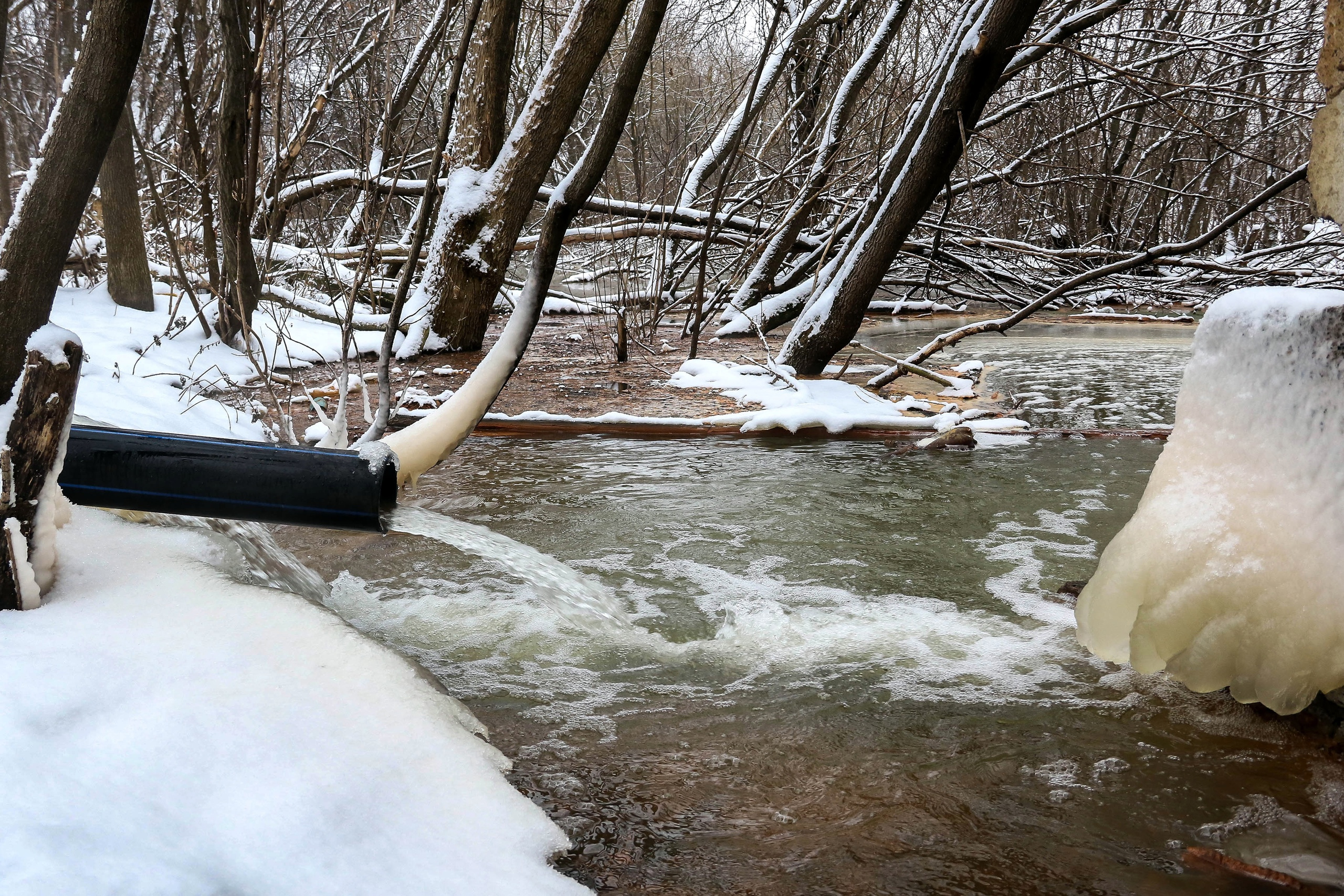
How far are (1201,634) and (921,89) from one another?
6242 mm

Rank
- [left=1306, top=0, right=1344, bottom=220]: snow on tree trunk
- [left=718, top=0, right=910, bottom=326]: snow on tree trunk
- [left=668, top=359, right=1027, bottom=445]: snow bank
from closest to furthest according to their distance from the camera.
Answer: [left=1306, top=0, right=1344, bottom=220]: snow on tree trunk → [left=668, top=359, right=1027, bottom=445]: snow bank → [left=718, top=0, right=910, bottom=326]: snow on tree trunk

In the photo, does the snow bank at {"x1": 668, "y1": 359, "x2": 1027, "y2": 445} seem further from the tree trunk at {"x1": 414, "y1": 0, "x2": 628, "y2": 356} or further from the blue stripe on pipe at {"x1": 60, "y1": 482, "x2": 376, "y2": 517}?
the blue stripe on pipe at {"x1": 60, "y1": 482, "x2": 376, "y2": 517}

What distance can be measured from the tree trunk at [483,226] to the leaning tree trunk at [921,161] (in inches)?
97.8

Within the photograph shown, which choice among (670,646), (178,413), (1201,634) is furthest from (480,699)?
(178,413)

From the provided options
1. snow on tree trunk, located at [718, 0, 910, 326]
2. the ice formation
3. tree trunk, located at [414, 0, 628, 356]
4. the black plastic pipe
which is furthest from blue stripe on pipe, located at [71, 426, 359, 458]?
snow on tree trunk, located at [718, 0, 910, 326]

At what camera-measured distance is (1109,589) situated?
2.61 metres

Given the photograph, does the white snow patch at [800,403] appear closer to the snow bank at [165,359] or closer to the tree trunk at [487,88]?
the tree trunk at [487,88]

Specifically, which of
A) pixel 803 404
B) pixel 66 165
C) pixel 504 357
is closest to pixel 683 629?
pixel 504 357

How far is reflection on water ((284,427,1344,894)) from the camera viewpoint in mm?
2045

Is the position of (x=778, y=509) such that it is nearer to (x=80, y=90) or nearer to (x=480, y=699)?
(x=480, y=699)

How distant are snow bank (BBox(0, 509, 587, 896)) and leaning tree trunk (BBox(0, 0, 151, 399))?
61 centimetres

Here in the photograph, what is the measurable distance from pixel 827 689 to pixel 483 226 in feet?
20.4

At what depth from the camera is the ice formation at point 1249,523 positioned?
2.26 metres

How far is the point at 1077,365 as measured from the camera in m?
9.06
